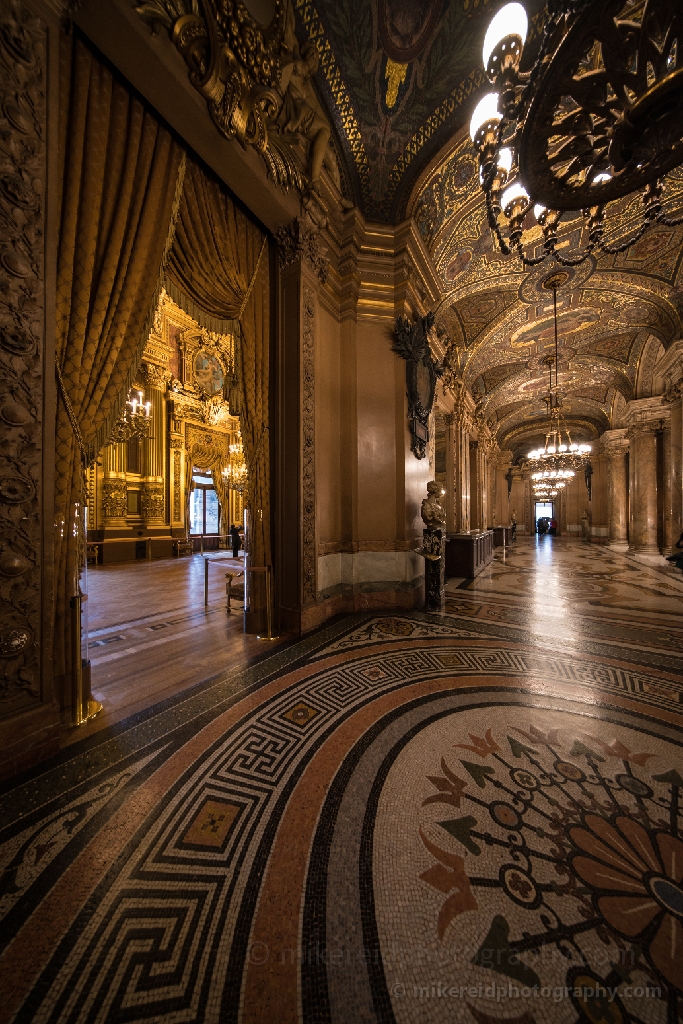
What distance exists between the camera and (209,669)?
279cm

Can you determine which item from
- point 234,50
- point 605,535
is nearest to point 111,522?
point 234,50

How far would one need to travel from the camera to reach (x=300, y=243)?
363 centimetres

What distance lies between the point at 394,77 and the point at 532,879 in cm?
630

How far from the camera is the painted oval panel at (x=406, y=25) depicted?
3.15m

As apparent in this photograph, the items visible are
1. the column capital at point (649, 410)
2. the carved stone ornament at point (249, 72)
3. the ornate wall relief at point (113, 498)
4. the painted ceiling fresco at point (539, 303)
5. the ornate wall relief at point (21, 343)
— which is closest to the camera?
the ornate wall relief at point (21, 343)

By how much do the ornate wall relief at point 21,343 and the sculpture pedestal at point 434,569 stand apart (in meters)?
3.91

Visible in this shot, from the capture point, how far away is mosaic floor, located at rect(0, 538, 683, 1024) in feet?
2.91

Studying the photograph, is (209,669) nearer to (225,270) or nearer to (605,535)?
(225,270)

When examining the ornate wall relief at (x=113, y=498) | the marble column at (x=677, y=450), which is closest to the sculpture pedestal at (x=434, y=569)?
the marble column at (x=677, y=450)

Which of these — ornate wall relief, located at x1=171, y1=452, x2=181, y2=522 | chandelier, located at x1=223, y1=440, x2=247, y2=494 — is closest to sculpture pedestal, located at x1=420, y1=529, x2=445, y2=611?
chandelier, located at x1=223, y1=440, x2=247, y2=494

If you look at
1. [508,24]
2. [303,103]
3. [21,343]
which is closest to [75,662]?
[21,343]

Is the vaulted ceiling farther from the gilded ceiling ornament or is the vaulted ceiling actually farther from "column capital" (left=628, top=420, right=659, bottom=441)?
"column capital" (left=628, top=420, right=659, bottom=441)

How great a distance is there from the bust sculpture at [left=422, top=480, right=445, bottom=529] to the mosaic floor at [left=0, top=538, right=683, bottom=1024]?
242 centimetres

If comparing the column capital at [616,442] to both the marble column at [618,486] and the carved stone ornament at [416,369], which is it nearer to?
the marble column at [618,486]
